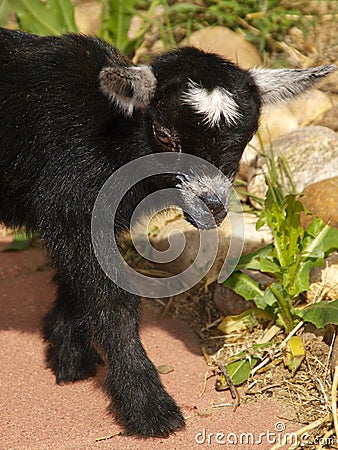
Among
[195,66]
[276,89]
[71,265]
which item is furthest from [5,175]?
[276,89]

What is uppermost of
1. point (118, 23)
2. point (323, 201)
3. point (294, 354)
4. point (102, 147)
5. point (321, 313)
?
point (102, 147)

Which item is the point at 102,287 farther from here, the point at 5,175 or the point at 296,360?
the point at 296,360

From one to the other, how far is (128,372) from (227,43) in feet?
12.9

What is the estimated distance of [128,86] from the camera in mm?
3699

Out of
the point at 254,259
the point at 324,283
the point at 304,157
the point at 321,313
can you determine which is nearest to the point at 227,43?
the point at 304,157

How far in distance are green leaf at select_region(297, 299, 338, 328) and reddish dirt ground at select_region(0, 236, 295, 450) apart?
55 centimetres

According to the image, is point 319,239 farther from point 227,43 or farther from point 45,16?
point 45,16

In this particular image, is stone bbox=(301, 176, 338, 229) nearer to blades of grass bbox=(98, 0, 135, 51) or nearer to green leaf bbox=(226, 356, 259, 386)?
green leaf bbox=(226, 356, 259, 386)

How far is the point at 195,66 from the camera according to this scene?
390 cm

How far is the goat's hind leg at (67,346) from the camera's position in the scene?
4.60m

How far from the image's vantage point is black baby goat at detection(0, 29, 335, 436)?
12.7 ft

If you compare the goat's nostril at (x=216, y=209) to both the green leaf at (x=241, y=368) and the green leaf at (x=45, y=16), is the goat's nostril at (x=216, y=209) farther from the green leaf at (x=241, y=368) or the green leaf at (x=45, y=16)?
the green leaf at (x=45, y=16)

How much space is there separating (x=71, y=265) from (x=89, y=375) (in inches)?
A: 36.4

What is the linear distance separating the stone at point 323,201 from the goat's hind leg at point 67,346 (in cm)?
161
